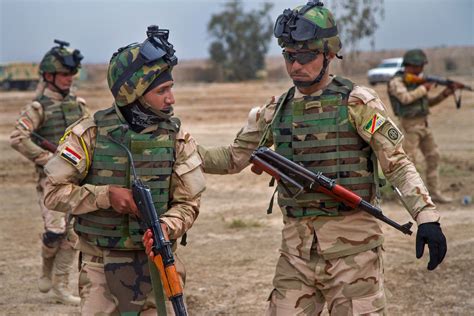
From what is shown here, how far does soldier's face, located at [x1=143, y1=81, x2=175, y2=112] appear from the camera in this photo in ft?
13.1

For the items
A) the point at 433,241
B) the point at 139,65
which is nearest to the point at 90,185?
the point at 139,65

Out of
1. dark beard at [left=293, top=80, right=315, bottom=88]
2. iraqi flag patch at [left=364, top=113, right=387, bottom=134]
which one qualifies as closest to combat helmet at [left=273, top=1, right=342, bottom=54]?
dark beard at [left=293, top=80, right=315, bottom=88]

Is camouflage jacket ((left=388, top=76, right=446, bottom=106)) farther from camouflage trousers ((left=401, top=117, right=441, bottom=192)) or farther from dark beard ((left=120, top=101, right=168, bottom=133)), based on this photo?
Result: dark beard ((left=120, top=101, right=168, bottom=133))

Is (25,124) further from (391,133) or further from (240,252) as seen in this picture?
(391,133)

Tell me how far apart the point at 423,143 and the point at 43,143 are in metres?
6.15

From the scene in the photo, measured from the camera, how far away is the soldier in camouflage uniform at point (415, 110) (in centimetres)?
1091

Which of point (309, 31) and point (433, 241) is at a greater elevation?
point (309, 31)

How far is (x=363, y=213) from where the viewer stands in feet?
13.9

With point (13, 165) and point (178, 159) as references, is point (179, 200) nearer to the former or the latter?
point (178, 159)

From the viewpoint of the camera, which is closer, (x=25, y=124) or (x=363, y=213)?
(x=363, y=213)

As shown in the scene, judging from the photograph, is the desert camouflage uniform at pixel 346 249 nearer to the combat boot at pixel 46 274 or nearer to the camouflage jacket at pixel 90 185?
the camouflage jacket at pixel 90 185

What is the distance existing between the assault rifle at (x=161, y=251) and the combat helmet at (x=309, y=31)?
109cm

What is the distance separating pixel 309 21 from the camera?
13.8ft

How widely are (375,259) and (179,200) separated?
42.6 inches
